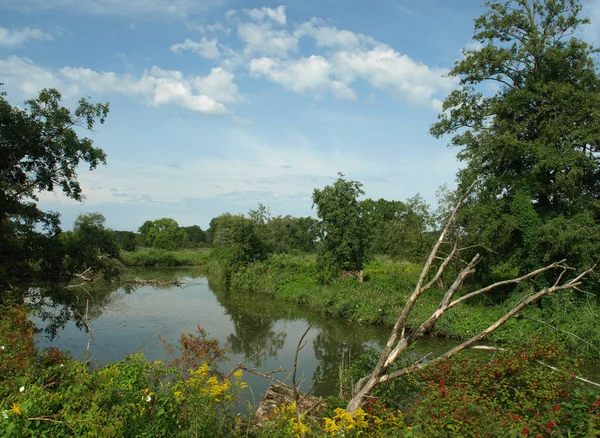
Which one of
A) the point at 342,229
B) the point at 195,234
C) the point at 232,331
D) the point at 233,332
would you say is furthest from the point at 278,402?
the point at 195,234

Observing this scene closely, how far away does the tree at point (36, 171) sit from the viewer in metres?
15.4

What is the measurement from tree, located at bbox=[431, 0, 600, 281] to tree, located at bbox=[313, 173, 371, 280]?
20.2 feet

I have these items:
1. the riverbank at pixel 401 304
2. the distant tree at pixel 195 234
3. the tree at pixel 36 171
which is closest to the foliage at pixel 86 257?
the tree at pixel 36 171

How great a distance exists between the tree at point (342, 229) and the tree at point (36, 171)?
10849 millimetres

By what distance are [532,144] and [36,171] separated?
18259mm

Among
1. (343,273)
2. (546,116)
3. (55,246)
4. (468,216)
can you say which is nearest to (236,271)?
(343,273)

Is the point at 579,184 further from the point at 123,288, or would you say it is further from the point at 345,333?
the point at 123,288

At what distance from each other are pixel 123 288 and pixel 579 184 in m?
26.2

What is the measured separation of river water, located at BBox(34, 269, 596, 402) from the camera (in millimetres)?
11625

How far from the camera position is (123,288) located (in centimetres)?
2892

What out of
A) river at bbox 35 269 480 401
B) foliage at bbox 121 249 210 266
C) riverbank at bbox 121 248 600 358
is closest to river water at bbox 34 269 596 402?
river at bbox 35 269 480 401

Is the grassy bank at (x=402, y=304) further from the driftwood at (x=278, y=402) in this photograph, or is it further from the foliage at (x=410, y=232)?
the driftwood at (x=278, y=402)

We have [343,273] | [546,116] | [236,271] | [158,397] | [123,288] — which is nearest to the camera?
[158,397]

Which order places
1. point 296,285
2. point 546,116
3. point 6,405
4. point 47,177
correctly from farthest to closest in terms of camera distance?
point 296,285
point 47,177
point 546,116
point 6,405
